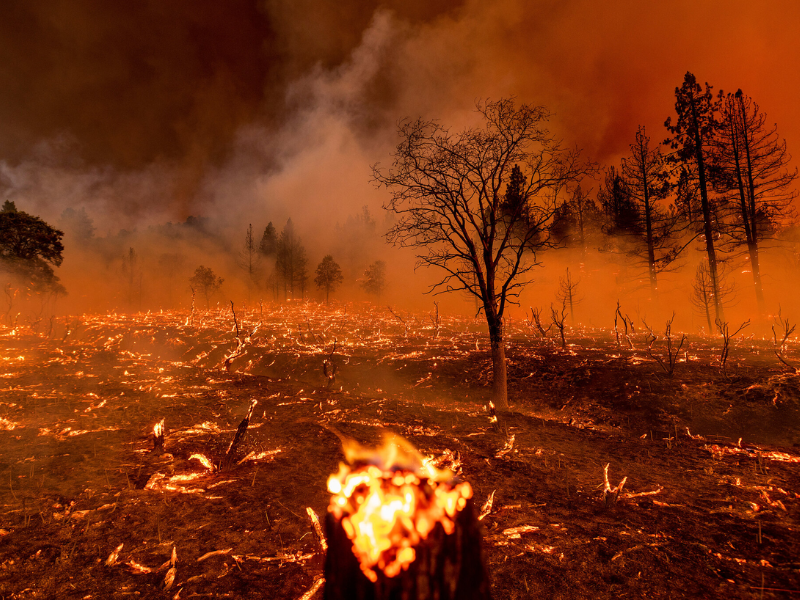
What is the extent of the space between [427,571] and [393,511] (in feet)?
0.83

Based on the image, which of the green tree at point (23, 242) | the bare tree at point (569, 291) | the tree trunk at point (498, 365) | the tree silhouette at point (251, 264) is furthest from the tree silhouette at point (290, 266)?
the tree trunk at point (498, 365)

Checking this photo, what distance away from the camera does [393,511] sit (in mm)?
1568

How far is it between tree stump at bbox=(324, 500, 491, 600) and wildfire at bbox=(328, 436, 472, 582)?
0.02 metres

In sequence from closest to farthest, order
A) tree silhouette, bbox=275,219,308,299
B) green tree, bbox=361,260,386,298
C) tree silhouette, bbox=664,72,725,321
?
tree silhouette, bbox=664,72,725,321, green tree, bbox=361,260,386,298, tree silhouette, bbox=275,219,308,299

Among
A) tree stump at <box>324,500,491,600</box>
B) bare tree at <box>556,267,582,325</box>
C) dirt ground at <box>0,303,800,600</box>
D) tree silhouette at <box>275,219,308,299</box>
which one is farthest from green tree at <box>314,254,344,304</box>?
tree stump at <box>324,500,491,600</box>

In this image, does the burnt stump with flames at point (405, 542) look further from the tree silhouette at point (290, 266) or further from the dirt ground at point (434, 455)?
the tree silhouette at point (290, 266)

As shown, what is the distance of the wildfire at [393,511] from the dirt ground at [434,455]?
2.66m

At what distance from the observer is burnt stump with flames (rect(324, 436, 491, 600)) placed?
145 cm

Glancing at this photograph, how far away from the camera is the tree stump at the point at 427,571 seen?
145 cm

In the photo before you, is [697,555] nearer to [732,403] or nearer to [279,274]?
[732,403]

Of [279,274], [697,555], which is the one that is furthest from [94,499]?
[279,274]

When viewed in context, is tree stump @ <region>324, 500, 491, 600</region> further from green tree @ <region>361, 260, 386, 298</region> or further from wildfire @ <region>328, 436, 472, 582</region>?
green tree @ <region>361, 260, 386, 298</region>

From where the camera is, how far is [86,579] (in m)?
3.51

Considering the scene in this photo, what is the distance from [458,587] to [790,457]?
30.5ft
